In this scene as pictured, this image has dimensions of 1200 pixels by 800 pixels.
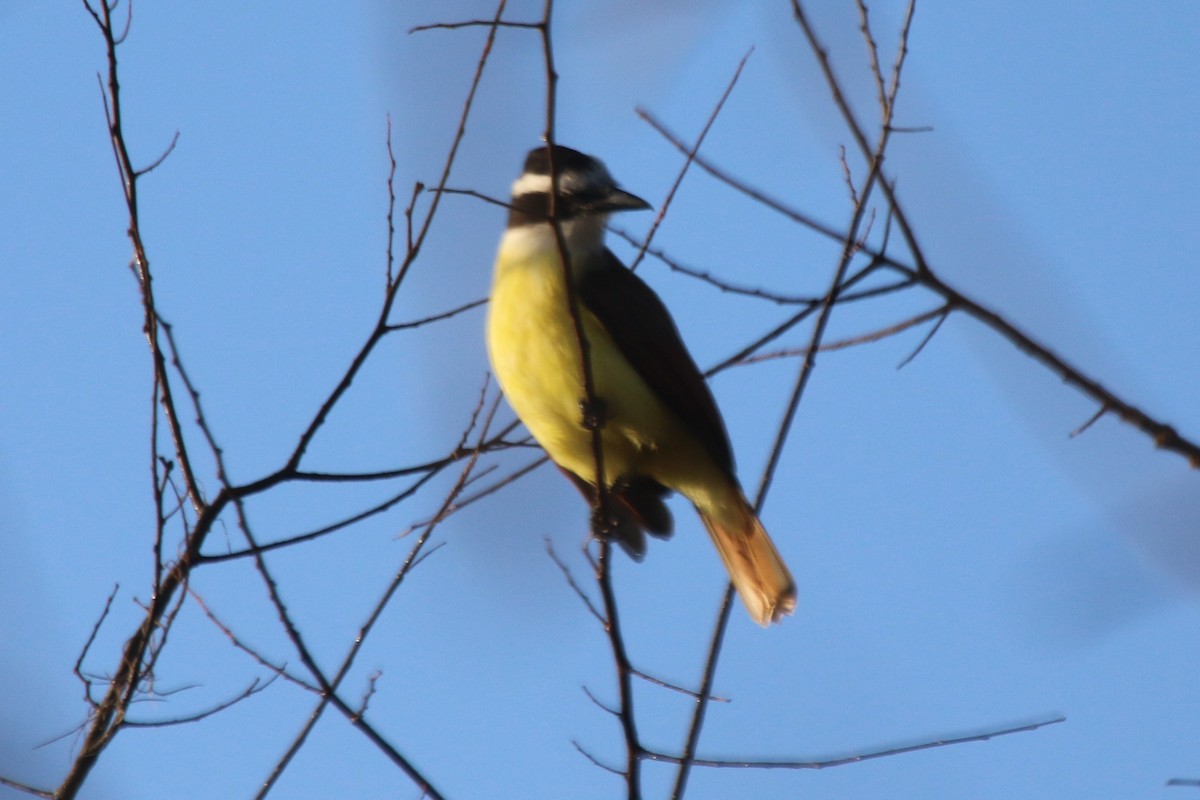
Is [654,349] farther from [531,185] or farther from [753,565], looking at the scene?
[531,185]

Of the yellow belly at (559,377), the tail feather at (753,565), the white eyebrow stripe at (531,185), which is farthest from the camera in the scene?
the white eyebrow stripe at (531,185)

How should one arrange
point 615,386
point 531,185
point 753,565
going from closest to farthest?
point 615,386, point 753,565, point 531,185

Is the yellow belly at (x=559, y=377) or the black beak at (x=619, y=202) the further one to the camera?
the black beak at (x=619, y=202)

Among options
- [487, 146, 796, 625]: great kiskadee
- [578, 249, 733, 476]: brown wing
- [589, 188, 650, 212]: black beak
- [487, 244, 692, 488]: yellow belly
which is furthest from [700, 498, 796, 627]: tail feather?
[589, 188, 650, 212]: black beak

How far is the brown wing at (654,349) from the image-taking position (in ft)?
15.8

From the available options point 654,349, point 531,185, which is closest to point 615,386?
point 654,349

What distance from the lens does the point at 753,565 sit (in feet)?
16.7

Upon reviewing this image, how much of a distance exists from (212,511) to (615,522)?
6.17 ft

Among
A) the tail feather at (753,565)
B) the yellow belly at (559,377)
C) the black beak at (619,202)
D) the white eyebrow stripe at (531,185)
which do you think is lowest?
the tail feather at (753,565)

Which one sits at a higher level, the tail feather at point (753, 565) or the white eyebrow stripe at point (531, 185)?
the white eyebrow stripe at point (531, 185)

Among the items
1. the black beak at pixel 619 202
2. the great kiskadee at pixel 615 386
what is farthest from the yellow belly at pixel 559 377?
the black beak at pixel 619 202

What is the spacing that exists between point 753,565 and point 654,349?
0.95m

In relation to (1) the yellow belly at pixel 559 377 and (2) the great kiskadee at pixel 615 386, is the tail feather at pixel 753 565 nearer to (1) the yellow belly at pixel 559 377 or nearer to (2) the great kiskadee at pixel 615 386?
(2) the great kiskadee at pixel 615 386

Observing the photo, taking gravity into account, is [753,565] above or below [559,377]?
below
